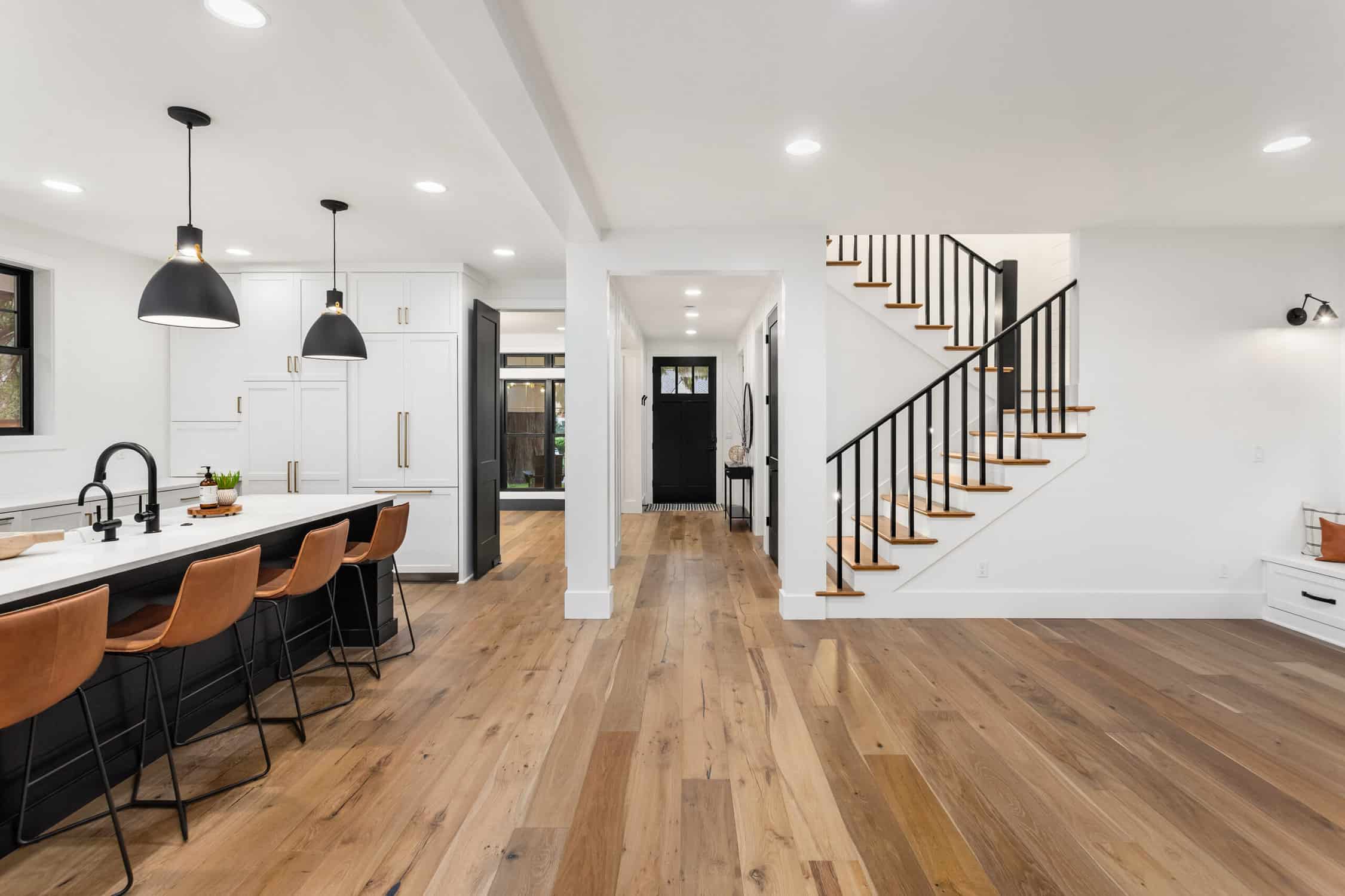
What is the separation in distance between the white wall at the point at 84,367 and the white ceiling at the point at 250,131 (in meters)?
0.22

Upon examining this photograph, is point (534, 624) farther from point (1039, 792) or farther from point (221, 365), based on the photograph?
point (221, 365)

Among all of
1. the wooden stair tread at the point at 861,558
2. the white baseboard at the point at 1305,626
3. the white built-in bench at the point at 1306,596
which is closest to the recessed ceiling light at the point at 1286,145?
the white built-in bench at the point at 1306,596

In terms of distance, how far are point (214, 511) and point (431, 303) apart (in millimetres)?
2539

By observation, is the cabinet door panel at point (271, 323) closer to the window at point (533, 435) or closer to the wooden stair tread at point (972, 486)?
the window at point (533, 435)

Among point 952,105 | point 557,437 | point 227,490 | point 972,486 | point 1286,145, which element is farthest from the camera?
point 557,437

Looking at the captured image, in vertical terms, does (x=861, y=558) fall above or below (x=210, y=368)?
below

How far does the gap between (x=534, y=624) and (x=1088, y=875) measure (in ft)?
10.2

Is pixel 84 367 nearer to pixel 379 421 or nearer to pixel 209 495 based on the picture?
pixel 379 421

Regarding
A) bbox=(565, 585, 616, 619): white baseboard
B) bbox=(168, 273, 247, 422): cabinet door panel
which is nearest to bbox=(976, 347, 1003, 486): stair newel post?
bbox=(565, 585, 616, 619): white baseboard

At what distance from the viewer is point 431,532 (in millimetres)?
5102

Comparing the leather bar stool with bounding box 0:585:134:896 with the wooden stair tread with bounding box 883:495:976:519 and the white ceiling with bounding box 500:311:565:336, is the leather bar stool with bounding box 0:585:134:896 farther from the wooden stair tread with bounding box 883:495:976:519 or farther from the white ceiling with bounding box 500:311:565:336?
the white ceiling with bounding box 500:311:565:336

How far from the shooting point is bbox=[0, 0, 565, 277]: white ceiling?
2066 mm

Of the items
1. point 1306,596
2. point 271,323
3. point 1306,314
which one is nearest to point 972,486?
point 1306,596

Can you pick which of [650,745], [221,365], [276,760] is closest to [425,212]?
[221,365]
